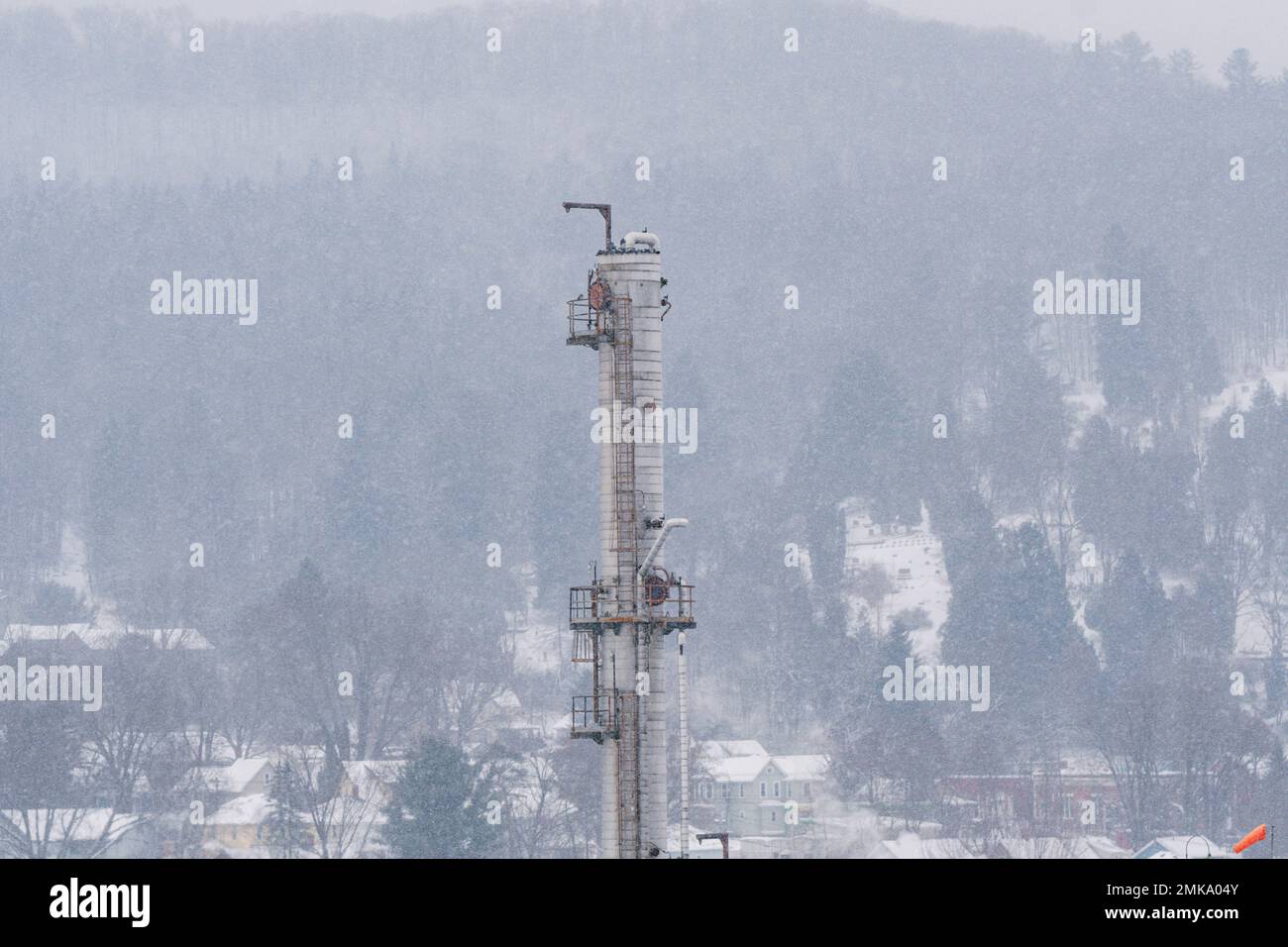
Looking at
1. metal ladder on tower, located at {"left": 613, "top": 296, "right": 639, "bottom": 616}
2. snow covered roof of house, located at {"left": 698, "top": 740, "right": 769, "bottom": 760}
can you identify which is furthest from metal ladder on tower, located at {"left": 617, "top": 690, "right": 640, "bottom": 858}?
snow covered roof of house, located at {"left": 698, "top": 740, "right": 769, "bottom": 760}

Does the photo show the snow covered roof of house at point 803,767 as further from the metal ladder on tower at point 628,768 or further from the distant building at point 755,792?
the metal ladder on tower at point 628,768

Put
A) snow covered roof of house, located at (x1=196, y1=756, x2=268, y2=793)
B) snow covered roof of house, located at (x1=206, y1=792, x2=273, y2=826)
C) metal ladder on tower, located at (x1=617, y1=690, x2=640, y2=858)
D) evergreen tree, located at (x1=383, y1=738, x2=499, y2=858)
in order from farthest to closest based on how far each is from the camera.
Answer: snow covered roof of house, located at (x1=196, y1=756, x2=268, y2=793) → snow covered roof of house, located at (x1=206, y1=792, x2=273, y2=826) → evergreen tree, located at (x1=383, y1=738, x2=499, y2=858) → metal ladder on tower, located at (x1=617, y1=690, x2=640, y2=858)

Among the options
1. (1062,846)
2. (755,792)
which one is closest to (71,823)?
(755,792)

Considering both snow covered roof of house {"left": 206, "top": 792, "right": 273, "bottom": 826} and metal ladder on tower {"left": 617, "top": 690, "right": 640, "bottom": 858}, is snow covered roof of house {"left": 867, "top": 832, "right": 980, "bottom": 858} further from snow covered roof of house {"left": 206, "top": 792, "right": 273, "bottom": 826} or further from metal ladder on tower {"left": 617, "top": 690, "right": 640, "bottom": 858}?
metal ladder on tower {"left": 617, "top": 690, "right": 640, "bottom": 858}

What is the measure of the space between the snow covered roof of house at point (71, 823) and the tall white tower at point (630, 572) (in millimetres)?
89071

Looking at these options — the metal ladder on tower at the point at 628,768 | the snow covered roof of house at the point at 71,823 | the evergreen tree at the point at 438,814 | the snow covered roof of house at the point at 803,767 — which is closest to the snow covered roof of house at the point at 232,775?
the snow covered roof of house at the point at 71,823

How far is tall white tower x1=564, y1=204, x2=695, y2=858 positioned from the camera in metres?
61.5

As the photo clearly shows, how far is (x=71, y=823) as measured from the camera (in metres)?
150

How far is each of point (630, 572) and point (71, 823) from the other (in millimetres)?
95502

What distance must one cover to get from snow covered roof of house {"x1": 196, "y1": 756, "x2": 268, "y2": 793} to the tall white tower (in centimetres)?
10894

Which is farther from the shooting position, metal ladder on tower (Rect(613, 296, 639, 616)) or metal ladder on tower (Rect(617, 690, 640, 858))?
metal ladder on tower (Rect(613, 296, 639, 616))

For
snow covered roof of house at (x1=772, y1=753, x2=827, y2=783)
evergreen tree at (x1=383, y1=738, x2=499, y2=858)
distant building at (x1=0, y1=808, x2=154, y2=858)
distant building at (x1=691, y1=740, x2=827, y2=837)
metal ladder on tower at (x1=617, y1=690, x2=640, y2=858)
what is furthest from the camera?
snow covered roof of house at (x1=772, y1=753, x2=827, y2=783)
